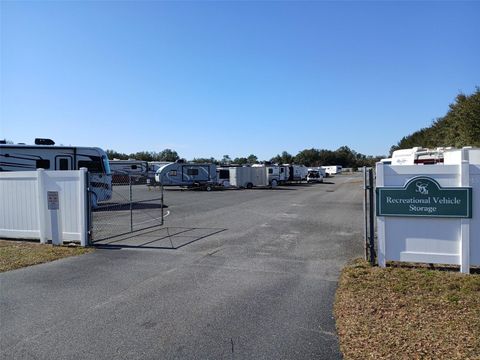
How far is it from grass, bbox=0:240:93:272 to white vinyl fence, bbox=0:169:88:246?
0.39 m

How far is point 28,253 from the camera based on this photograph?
29.9 feet

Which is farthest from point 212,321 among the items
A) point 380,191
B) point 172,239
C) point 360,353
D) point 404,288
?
point 172,239

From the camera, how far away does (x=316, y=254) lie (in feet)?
29.3

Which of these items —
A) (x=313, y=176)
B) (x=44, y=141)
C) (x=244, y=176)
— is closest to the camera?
(x=44, y=141)

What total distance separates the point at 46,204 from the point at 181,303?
6313 mm

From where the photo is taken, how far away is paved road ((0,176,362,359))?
4277mm

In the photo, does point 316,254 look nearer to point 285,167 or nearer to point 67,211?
point 67,211

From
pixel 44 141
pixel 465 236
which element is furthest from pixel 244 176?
pixel 465 236

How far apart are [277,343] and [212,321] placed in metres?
0.98

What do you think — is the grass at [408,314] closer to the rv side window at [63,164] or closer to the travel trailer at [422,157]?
the travel trailer at [422,157]

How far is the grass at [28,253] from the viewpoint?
820 cm

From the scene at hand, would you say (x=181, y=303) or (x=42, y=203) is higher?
(x=42, y=203)

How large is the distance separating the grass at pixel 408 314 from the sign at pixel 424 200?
1.02 m

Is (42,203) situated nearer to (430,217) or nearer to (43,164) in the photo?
(430,217)
